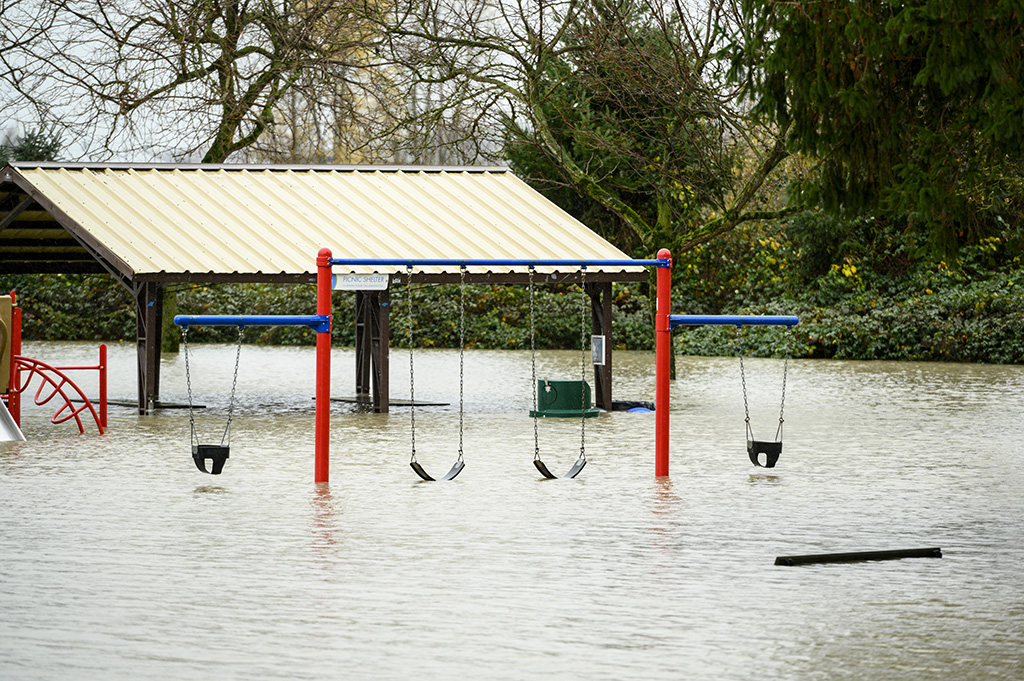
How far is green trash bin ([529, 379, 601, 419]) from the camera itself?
59.2ft

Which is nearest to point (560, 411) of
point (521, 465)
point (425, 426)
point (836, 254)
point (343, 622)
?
point (425, 426)

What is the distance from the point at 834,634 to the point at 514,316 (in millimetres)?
33979

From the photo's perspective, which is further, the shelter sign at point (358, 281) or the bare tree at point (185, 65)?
the bare tree at point (185, 65)

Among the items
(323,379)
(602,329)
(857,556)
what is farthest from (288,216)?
(857,556)

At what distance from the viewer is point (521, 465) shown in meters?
13.0

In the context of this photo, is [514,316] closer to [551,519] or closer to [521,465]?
[521,465]

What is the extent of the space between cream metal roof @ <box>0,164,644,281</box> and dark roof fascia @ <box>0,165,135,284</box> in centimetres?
2

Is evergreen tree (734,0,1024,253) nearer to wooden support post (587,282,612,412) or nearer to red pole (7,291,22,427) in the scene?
wooden support post (587,282,612,412)

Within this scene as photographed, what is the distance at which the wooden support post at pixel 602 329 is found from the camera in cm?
1934

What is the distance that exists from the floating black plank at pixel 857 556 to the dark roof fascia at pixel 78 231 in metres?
11.3

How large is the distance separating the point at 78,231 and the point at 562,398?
6.84 m

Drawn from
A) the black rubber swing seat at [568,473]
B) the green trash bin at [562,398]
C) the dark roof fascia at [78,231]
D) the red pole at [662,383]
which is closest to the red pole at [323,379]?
the black rubber swing seat at [568,473]

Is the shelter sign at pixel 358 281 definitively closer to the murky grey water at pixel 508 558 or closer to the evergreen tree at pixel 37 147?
the murky grey water at pixel 508 558

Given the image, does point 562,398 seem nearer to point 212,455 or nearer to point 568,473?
point 568,473
